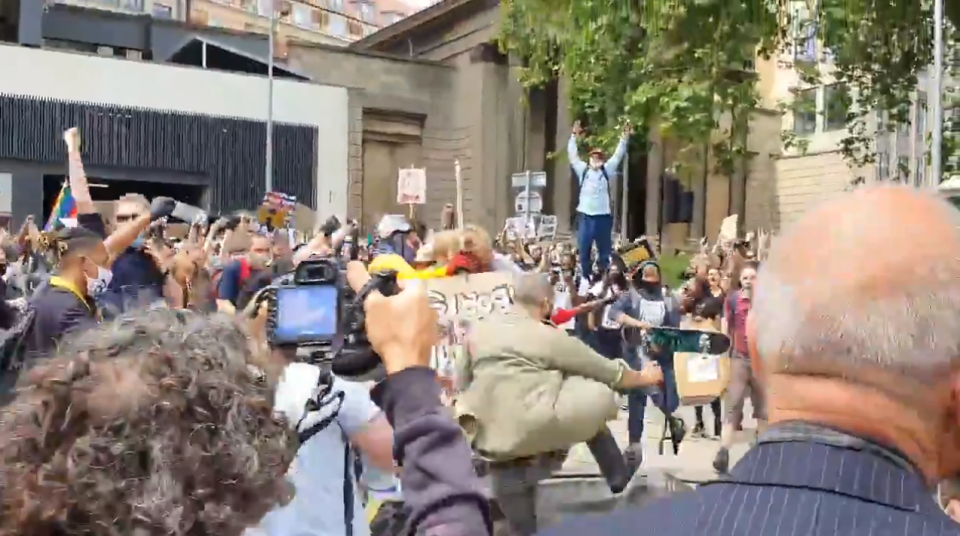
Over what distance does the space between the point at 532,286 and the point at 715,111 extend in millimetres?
18146

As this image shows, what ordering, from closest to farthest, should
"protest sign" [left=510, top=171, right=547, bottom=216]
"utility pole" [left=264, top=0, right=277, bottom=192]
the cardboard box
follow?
the cardboard box < "protest sign" [left=510, top=171, right=547, bottom=216] < "utility pole" [left=264, top=0, right=277, bottom=192]

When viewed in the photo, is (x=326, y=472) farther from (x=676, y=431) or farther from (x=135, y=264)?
(x=676, y=431)

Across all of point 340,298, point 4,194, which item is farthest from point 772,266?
point 4,194

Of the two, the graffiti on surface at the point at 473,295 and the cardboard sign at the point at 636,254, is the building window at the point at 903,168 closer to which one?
the cardboard sign at the point at 636,254

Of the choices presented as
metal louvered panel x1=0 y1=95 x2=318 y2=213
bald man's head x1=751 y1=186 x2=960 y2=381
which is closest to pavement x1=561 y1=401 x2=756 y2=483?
bald man's head x1=751 y1=186 x2=960 y2=381

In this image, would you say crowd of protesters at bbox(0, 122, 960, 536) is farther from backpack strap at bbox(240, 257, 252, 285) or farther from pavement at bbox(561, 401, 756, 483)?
pavement at bbox(561, 401, 756, 483)

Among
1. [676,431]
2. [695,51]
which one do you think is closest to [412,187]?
[695,51]

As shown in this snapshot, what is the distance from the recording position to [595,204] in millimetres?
13484

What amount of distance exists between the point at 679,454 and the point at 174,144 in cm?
2661

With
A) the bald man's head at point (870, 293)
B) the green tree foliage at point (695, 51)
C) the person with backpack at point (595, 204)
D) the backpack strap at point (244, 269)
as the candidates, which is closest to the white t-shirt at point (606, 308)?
the person with backpack at point (595, 204)

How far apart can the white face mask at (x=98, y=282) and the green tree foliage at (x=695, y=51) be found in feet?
35.4

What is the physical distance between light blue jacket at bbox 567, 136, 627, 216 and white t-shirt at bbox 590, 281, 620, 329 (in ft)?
3.44

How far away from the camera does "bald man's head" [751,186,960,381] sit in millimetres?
1646

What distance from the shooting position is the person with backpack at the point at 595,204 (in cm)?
1338
